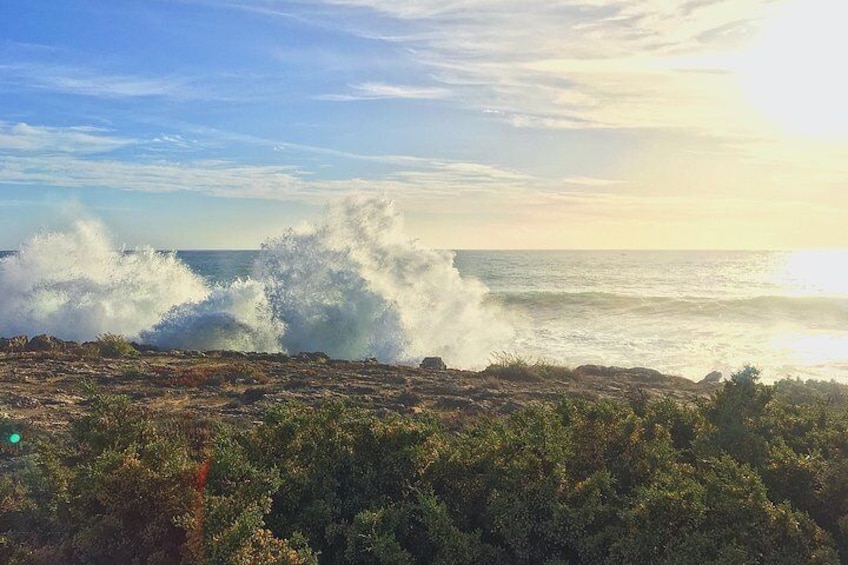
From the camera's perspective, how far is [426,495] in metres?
4.54

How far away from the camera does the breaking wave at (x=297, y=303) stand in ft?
80.0

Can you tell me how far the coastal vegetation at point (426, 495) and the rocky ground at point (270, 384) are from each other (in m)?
3.49

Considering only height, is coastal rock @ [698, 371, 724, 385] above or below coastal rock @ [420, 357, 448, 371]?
above

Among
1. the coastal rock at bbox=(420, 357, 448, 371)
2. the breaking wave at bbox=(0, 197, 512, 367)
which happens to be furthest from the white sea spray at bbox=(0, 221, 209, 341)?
the coastal rock at bbox=(420, 357, 448, 371)

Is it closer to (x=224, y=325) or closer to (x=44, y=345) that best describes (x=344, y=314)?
(x=224, y=325)

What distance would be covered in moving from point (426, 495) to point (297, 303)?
2198 cm

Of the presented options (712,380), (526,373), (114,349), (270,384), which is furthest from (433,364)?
(114,349)

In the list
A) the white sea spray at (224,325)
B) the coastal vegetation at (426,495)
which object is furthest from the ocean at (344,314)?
the coastal vegetation at (426,495)

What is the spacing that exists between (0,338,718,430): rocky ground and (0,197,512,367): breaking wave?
6.15 meters

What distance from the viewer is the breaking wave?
24.4m

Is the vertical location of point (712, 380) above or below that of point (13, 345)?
above

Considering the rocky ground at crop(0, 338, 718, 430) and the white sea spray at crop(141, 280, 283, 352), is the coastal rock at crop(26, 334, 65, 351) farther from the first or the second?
the white sea spray at crop(141, 280, 283, 352)

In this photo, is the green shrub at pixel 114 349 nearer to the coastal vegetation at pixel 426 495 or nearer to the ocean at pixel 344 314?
the ocean at pixel 344 314

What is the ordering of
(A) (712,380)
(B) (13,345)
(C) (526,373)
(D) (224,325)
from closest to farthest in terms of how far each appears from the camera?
1. (C) (526,373)
2. (A) (712,380)
3. (B) (13,345)
4. (D) (224,325)
